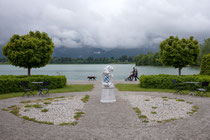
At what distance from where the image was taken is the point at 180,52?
18906 millimetres

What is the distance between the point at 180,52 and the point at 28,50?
14.9 metres

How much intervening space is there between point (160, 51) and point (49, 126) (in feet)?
55.9

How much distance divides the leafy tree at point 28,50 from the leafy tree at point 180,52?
39.5 feet

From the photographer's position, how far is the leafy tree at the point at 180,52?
743 inches

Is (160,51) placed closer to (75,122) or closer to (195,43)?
(195,43)

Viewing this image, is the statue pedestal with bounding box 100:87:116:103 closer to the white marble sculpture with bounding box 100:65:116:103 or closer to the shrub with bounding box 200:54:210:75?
the white marble sculpture with bounding box 100:65:116:103

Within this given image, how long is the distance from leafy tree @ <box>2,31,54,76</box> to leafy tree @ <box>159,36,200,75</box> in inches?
474

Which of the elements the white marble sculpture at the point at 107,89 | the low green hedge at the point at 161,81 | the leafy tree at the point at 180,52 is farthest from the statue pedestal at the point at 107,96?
the leafy tree at the point at 180,52

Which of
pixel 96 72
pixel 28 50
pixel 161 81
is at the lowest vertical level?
pixel 96 72

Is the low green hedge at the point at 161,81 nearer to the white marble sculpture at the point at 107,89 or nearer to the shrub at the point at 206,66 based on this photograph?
the shrub at the point at 206,66

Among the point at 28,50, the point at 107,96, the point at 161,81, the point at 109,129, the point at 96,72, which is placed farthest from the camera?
the point at 96,72

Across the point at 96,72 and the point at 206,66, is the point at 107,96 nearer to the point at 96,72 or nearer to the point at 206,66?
the point at 206,66

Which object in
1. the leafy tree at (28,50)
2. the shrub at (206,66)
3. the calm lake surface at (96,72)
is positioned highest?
the leafy tree at (28,50)

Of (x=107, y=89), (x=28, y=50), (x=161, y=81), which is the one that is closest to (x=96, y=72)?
(x=28, y=50)
